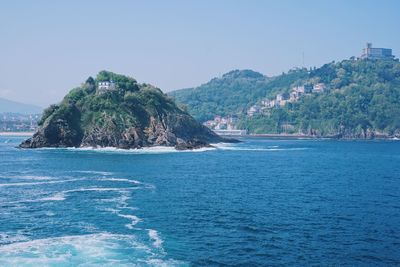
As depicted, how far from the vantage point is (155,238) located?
44.7 meters

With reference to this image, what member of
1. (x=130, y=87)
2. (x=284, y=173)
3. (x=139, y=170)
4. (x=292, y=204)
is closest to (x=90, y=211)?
(x=292, y=204)

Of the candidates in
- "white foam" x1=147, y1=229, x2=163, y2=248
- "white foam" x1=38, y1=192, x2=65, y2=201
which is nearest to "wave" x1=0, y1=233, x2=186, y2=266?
"white foam" x1=147, y1=229, x2=163, y2=248

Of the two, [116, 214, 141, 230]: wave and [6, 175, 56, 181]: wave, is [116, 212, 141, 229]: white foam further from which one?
[6, 175, 56, 181]: wave

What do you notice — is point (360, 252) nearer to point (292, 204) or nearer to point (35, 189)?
point (292, 204)

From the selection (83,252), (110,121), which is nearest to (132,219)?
(83,252)

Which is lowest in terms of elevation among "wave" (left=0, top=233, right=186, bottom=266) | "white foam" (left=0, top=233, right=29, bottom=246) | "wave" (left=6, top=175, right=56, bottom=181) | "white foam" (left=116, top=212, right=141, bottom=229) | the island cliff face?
"wave" (left=0, top=233, right=186, bottom=266)

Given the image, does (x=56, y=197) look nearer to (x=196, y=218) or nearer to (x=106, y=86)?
(x=196, y=218)

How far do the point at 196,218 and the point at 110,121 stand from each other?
365ft

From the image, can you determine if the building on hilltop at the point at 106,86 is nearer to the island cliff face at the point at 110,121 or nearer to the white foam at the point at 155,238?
the island cliff face at the point at 110,121

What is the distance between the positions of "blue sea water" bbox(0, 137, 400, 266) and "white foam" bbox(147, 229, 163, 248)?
0.12 metres

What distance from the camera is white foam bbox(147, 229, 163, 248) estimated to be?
42.9 meters

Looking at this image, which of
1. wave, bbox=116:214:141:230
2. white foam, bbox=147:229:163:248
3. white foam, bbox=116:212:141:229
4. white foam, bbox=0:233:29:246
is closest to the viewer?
white foam, bbox=147:229:163:248

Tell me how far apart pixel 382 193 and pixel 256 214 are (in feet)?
80.1

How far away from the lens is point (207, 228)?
48.2 meters
